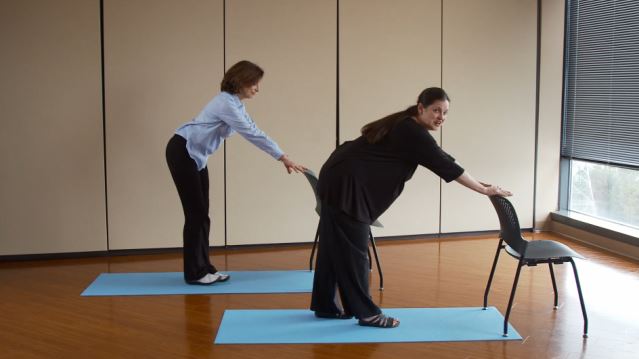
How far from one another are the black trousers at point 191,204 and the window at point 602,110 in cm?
351

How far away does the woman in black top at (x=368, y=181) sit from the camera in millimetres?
3684

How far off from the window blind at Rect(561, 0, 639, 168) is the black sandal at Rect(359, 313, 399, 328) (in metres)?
3.00

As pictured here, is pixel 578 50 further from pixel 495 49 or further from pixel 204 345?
pixel 204 345

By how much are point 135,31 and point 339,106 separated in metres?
1.82

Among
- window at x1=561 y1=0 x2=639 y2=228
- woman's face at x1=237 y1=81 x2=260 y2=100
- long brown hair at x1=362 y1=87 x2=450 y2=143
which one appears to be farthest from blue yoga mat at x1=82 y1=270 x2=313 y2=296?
window at x1=561 y1=0 x2=639 y2=228

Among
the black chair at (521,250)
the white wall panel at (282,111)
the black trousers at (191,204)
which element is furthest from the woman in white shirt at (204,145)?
the black chair at (521,250)

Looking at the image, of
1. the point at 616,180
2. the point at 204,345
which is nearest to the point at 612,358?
the point at 204,345

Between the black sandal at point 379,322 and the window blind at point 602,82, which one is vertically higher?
the window blind at point 602,82

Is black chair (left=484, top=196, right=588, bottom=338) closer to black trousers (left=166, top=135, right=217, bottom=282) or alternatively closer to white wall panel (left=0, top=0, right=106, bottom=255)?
black trousers (left=166, top=135, right=217, bottom=282)

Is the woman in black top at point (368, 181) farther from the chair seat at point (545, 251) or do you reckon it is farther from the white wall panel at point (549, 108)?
the white wall panel at point (549, 108)

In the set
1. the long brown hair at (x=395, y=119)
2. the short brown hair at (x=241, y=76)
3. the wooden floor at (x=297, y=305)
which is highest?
the short brown hair at (x=241, y=76)

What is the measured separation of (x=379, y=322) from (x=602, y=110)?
11.3 feet

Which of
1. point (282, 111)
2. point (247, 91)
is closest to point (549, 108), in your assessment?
point (282, 111)

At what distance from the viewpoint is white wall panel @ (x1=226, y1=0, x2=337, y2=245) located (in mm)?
6023
